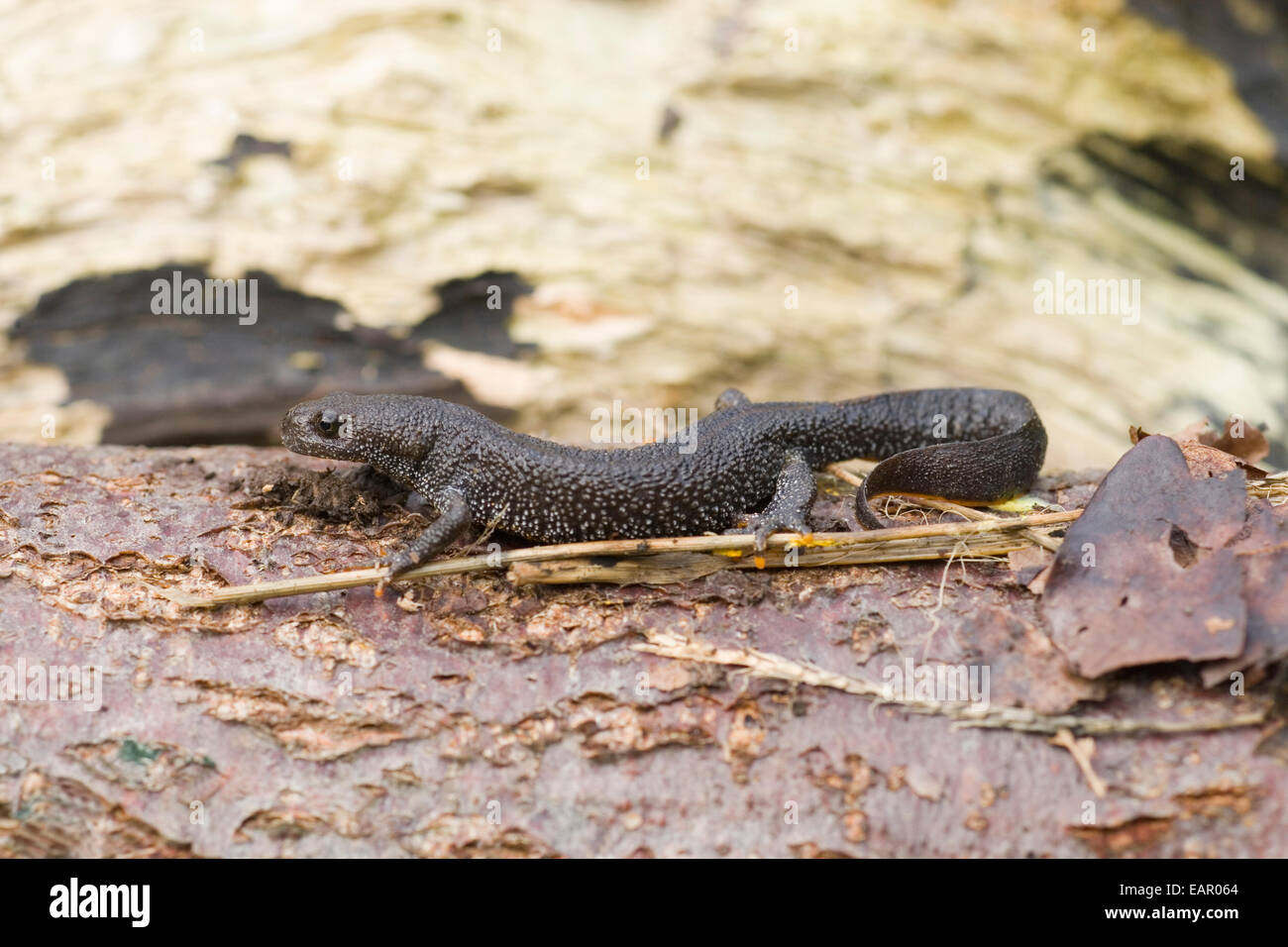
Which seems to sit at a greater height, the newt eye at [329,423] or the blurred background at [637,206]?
the blurred background at [637,206]

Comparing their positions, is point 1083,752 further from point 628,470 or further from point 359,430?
point 359,430

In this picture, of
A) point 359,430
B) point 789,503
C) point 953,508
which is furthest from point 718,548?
point 359,430

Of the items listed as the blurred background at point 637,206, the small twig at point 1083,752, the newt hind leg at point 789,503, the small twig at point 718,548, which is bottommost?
the small twig at point 1083,752

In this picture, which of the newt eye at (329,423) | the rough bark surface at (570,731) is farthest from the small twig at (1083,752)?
the newt eye at (329,423)

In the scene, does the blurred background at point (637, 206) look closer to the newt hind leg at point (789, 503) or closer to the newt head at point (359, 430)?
the newt head at point (359, 430)

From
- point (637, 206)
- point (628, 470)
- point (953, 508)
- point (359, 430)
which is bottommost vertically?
point (953, 508)

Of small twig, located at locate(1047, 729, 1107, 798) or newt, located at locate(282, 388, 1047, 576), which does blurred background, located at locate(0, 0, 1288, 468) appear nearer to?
newt, located at locate(282, 388, 1047, 576)

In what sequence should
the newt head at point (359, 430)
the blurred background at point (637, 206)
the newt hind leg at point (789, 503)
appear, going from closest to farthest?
the newt hind leg at point (789, 503) < the newt head at point (359, 430) < the blurred background at point (637, 206)

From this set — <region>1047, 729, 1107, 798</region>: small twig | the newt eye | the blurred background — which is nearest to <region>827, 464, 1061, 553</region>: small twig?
<region>1047, 729, 1107, 798</region>: small twig

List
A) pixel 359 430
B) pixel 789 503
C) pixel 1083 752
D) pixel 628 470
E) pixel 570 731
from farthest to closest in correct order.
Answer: pixel 359 430, pixel 789 503, pixel 628 470, pixel 570 731, pixel 1083 752
